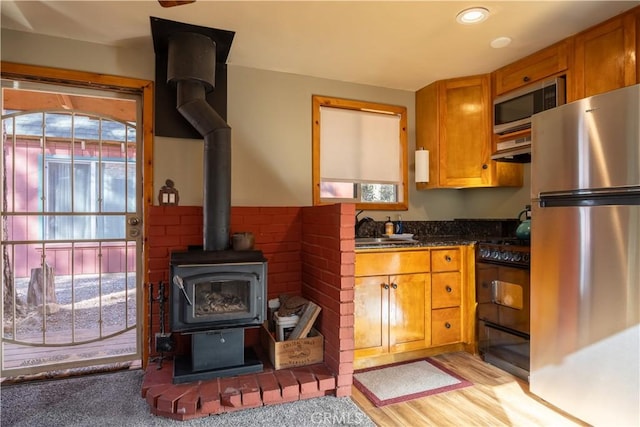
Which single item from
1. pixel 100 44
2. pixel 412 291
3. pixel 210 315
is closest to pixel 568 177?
pixel 412 291

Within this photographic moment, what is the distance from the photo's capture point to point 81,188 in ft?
8.18

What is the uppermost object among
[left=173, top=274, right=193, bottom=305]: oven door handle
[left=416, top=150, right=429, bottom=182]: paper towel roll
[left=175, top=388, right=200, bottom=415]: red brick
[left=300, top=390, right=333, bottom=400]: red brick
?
A: [left=416, top=150, right=429, bottom=182]: paper towel roll

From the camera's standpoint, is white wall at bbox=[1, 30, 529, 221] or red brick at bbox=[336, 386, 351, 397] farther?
white wall at bbox=[1, 30, 529, 221]

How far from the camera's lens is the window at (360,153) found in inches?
120

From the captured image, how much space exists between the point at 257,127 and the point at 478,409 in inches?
96.9

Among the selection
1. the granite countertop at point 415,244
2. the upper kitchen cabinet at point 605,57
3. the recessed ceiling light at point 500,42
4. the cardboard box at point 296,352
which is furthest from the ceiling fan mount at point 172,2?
the upper kitchen cabinet at point 605,57

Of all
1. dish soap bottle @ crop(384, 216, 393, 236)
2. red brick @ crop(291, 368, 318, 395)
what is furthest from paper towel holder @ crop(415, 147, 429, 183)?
red brick @ crop(291, 368, 318, 395)

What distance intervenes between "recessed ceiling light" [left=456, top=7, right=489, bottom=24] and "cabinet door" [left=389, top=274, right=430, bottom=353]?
175 cm

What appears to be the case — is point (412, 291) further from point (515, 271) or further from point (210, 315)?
point (210, 315)

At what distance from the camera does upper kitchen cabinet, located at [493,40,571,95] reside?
2.37 m

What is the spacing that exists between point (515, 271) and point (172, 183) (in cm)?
255

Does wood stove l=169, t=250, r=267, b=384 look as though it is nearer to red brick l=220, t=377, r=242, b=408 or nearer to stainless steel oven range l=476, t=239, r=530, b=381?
red brick l=220, t=377, r=242, b=408

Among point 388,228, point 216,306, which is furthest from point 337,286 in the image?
point 388,228

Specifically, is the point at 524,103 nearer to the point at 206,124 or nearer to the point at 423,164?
the point at 423,164
